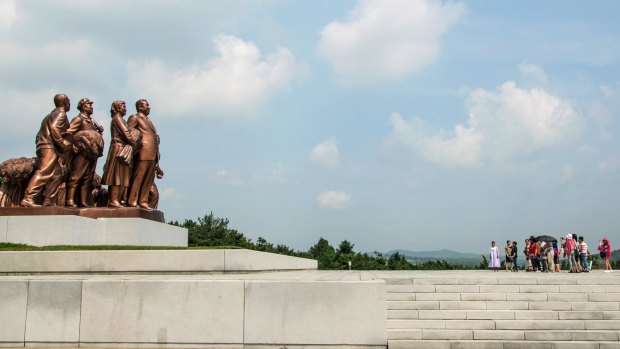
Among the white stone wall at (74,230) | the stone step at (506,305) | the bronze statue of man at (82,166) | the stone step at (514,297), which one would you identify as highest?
the bronze statue of man at (82,166)

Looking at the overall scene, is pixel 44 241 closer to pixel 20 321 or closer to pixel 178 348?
pixel 20 321

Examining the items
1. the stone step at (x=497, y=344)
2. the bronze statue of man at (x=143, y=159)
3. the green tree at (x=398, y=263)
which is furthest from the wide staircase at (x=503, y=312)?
the green tree at (x=398, y=263)

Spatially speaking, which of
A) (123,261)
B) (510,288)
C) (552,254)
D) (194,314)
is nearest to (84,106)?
(123,261)

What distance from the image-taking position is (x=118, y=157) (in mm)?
15367

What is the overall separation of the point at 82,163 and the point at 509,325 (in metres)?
11.6

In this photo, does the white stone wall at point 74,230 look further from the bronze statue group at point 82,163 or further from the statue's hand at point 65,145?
the statue's hand at point 65,145

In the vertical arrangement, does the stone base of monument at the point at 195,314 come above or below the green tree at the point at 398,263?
below

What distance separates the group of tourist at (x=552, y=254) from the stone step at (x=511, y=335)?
27.1ft

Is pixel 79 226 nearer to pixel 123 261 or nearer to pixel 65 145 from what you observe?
pixel 65 145

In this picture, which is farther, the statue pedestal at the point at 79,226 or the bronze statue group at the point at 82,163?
the bronze statue group at the point at 82,163

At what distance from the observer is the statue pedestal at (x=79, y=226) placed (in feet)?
46.0

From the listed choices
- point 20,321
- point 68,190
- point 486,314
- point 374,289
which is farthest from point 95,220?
point 486,314

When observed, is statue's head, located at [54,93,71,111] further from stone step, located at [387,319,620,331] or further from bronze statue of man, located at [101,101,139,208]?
stone step, located at [387,319,620,331]

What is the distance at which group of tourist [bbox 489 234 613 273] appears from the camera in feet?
55.2
